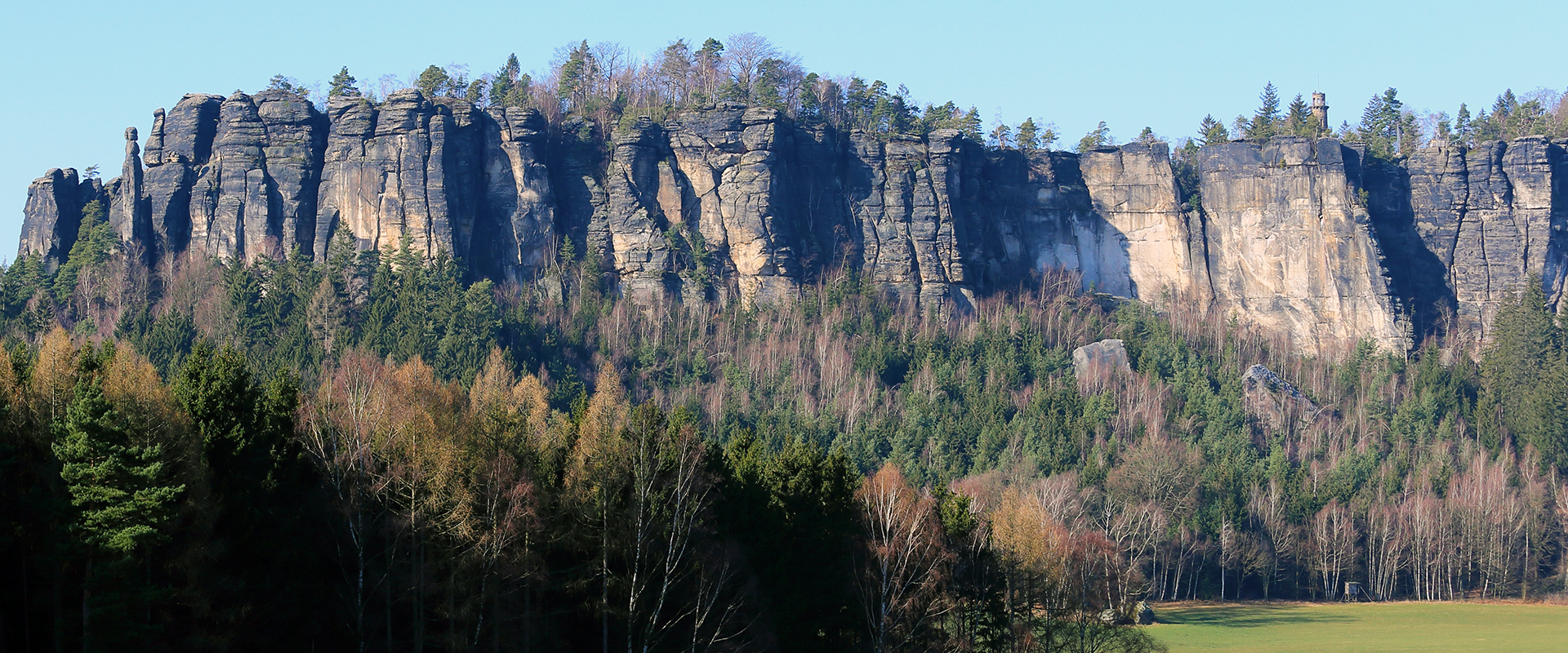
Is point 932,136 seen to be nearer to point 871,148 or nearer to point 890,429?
point 871,148

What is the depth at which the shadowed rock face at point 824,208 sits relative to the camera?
120m

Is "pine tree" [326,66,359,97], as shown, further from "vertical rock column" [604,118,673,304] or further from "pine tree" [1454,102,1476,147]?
"pine tree" [1454,102,1476,147]

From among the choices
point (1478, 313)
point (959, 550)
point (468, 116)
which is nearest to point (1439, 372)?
point (1478, 313)

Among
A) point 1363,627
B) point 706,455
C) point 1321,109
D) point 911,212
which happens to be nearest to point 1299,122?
point 1321,109

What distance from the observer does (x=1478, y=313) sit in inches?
5394

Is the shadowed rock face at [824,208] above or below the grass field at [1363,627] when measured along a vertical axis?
above

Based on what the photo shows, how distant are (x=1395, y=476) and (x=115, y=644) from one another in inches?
3517

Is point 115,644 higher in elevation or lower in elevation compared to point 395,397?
lower

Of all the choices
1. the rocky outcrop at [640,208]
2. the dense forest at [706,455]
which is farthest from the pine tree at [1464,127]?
the rocky outcrop at [640,208]

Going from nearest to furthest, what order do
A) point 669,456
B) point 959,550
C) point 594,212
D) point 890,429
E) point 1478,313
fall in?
1. point 669,456
2. point 959,550
3. point 890,429
4. point 594,212
5. point 1478,313

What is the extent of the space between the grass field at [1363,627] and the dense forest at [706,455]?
407cm

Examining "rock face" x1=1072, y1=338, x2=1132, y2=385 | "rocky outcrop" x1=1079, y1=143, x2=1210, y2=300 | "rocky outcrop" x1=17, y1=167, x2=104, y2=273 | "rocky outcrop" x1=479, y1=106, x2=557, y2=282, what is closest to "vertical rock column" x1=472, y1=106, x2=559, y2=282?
"rocky outcrop" x1=479, y1=106, x2=557, y2=282

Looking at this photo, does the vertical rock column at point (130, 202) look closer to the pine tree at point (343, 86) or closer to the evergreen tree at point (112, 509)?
the pine tree at point (343, 86)

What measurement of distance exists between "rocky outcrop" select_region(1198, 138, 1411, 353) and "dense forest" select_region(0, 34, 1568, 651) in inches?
132
